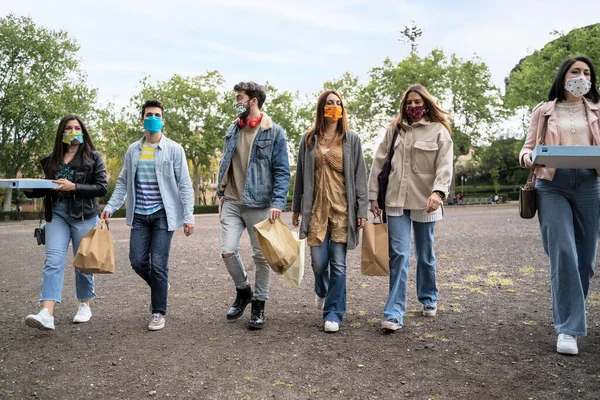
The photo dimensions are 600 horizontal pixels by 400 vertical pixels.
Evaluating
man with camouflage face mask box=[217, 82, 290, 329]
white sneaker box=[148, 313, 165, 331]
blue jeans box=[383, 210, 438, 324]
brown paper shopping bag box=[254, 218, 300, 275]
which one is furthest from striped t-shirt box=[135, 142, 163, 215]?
blue jeans box=[383, 210, 438, 324]

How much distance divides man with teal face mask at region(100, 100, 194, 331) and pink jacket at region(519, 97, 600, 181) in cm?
295

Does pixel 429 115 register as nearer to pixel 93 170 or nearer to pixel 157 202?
pixel 157 202

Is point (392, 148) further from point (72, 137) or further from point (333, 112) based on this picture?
point (72, 137)

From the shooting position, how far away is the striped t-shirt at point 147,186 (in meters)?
5.25

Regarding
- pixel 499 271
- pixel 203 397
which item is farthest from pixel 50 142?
pixel 203 397

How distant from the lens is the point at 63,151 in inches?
219

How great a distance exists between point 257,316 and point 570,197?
2.77 m

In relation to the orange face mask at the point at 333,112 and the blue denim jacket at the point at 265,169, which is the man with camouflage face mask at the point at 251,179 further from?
the orange face mask at the point at 333,112

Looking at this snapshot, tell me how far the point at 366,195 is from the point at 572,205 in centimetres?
167

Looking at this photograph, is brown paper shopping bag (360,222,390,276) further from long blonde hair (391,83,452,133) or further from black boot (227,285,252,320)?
black boot (227,285,252,320)

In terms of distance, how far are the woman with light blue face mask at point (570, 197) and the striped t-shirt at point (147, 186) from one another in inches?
126

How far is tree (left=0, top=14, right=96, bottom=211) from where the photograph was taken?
4062 cm

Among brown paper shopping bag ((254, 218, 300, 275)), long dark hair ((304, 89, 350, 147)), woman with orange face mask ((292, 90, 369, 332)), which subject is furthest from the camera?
long dark hair ((304, 89, 350, 147))

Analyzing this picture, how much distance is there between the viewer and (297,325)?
5.23m
